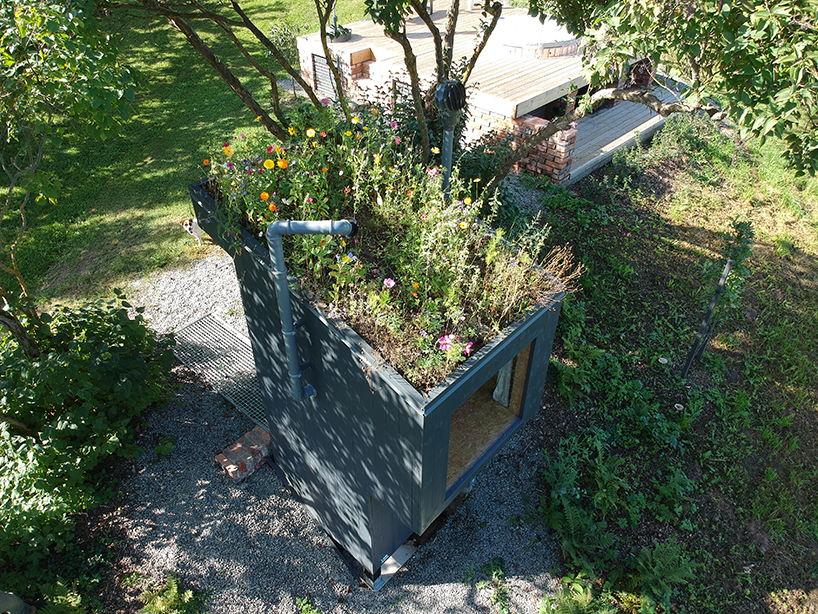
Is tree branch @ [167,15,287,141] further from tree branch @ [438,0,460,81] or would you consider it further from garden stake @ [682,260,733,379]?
garden stake @ [682,260,733,379]

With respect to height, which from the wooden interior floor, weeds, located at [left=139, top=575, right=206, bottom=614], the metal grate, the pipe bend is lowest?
weeds, located at [left=139, top=575, right=206, bottom=614]

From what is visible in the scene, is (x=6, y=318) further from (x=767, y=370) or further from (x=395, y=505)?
(x=767, y=370)

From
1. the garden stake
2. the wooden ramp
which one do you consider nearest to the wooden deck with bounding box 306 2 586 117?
the wooden ramp

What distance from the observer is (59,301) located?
6719 millimetres

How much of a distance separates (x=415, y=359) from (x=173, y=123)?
8904mm

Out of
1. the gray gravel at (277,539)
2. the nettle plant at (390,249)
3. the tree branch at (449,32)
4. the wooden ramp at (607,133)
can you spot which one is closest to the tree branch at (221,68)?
the nettle plant at (390,249)

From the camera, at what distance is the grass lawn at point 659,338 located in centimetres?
479

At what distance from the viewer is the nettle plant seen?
9.89 feet

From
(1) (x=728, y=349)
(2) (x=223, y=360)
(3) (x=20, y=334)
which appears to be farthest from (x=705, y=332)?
(3) (x=20, y=334)

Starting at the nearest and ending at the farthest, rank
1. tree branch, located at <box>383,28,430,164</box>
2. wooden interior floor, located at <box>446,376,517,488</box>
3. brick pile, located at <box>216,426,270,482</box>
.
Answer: wooden interior floor, located at <box>446,376,517,488</box> → tree branch, located at <box>383,28,430,164</box> → brick pile, located at <box>216,426,270,482</box>

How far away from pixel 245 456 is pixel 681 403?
4.47 m

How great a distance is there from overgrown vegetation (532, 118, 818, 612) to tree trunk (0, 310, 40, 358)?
455 centimetres

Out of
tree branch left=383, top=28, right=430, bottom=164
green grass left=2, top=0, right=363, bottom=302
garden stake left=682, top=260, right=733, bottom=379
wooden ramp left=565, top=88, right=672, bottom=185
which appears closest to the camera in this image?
tree branch left=383, top=28, right=430, bottom=164

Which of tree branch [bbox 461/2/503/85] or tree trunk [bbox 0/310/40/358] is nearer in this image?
tree trunk [bbox 0/310/40/358]
